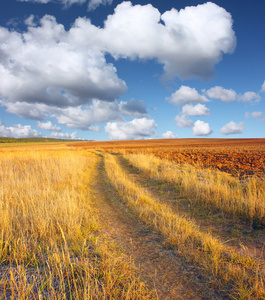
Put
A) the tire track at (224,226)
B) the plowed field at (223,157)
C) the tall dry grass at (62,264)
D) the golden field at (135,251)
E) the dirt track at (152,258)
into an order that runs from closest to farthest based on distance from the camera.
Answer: the tall dry grass at (62,264) → the golden field at (135,251) → the dirt track at (152,258) → the tire track at (224,226) → the plowed field at (223,157)

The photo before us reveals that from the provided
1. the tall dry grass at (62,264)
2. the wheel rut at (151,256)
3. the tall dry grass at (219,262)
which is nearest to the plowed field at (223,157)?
the tall dry grass at (219,262)

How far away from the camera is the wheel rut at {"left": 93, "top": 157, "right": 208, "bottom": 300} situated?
271cm

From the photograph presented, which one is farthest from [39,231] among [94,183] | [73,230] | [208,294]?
[94,183]

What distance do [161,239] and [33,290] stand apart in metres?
2.58

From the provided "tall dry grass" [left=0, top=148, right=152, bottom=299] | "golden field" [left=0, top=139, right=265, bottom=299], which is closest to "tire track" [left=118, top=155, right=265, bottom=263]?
"golden field" [left=0, top=139, right=265, bottom=299]

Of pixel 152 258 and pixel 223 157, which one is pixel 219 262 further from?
pixel 223 157

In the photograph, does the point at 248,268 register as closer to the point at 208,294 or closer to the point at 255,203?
the point at 208,294

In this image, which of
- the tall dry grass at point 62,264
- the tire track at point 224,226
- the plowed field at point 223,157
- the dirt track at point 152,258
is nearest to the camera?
the tall dry grass at point 62,264

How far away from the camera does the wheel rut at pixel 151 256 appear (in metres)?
2.71

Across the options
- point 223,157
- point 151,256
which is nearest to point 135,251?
point 151,256

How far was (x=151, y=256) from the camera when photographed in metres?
3.54

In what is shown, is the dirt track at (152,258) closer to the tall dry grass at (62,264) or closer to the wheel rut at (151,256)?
the wheel rut at (151,256)

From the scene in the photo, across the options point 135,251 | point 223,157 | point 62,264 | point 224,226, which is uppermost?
point 223,157

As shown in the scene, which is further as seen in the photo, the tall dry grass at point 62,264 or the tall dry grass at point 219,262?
the tall dry grass at point 219,262
